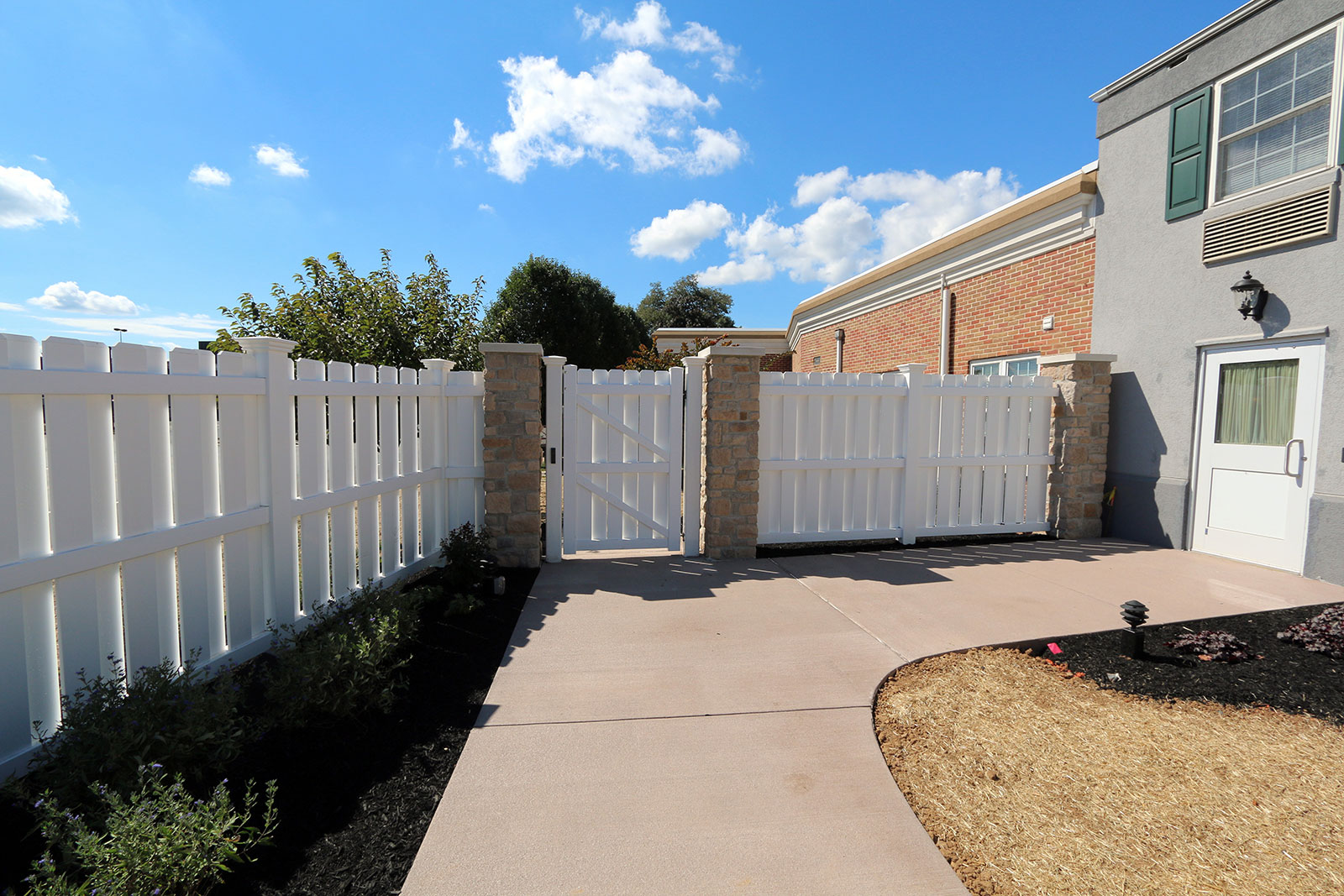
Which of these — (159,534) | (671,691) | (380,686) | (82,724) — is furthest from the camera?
(671,691)

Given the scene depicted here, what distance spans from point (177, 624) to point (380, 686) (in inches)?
40.8

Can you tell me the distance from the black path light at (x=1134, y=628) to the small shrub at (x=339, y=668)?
439 cm

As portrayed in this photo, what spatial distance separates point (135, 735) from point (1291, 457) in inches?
340

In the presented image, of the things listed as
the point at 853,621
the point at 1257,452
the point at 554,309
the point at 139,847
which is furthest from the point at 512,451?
the point at 554,309

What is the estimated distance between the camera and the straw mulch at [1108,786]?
2184 mm

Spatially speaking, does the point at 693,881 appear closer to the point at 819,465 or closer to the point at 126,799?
the point at 126,799

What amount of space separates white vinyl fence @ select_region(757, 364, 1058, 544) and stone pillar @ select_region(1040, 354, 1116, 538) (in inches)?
5.5

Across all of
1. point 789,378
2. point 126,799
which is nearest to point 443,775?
point 126,799

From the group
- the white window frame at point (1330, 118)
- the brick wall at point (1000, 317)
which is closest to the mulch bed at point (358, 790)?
the white window frame at point (1330, 118)

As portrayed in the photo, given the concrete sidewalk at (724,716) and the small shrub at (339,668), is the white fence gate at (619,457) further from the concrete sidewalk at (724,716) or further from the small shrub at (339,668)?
the small shrub at (339,668)

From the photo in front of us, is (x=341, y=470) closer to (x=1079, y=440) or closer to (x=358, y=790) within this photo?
(x=358, y=790)

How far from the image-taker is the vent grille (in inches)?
220

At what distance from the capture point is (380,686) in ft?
10.5

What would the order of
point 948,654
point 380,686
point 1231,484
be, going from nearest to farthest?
point 380,686
point 948,654
point 1231,484
